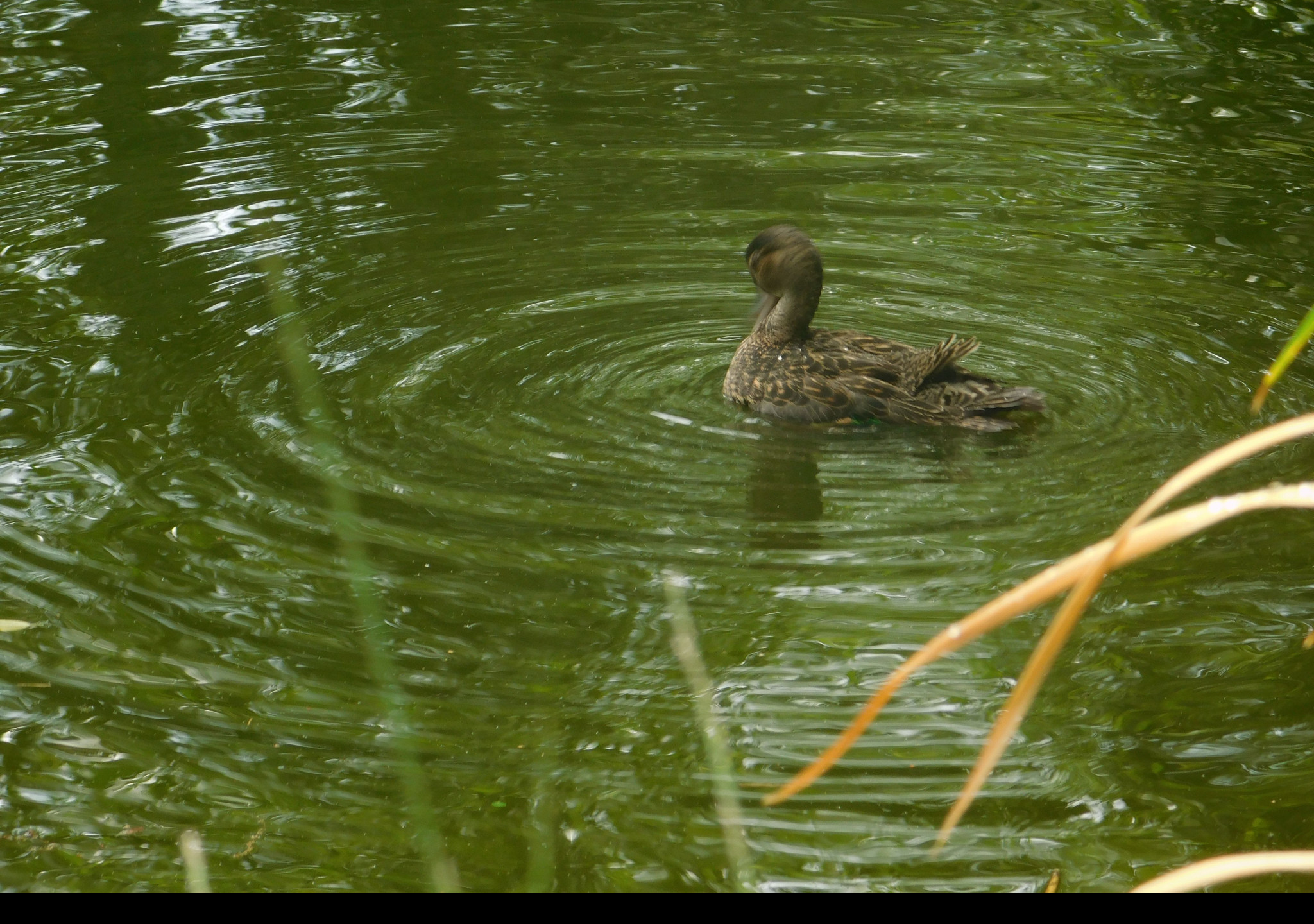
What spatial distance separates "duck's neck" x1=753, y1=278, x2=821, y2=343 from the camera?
21.5 feet

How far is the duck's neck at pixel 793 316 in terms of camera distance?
21.5 ft

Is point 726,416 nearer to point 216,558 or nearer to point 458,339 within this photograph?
point 458,339

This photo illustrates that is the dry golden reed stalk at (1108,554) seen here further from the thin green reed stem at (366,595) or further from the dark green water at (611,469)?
the dark green water at (611,469)

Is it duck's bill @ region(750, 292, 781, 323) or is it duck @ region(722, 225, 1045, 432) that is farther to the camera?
duck's bill @ region(750, 292, 781, 323)

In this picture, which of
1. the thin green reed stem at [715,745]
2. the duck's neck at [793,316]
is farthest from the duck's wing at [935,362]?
the thin green reed stem at [715,745]

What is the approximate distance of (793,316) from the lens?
6.58 m

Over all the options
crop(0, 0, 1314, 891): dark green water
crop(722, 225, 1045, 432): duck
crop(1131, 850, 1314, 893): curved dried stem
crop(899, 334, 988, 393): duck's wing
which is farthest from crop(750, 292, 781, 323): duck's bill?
crop(1131, 850, 1314, 893): curved dried stem

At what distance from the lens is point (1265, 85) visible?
11.2 m

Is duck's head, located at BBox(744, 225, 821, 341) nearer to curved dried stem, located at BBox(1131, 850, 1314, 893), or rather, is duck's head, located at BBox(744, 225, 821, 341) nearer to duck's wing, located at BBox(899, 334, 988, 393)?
duck's wing, located at BBox(899, 334, 988, 393)

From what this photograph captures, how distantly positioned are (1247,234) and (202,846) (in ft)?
23.4

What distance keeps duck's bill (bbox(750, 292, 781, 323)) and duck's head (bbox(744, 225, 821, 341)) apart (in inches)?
1.5

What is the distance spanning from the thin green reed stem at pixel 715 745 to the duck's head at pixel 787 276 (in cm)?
202
